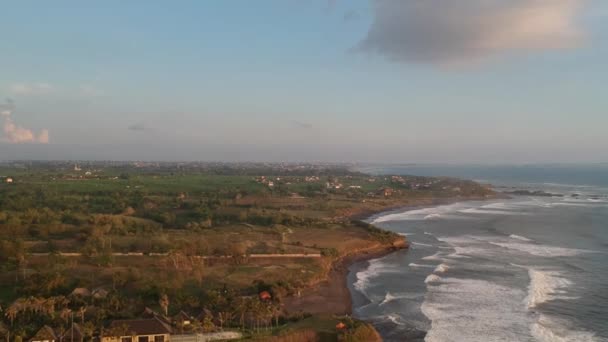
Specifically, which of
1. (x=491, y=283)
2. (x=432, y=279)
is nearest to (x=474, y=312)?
(x=491, y=283)

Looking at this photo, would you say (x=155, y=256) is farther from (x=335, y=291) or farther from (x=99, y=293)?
(x=335, y=291)

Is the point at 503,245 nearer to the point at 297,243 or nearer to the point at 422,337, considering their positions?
the point at 297,243

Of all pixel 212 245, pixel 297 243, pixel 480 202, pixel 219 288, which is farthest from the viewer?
pixel 480 202

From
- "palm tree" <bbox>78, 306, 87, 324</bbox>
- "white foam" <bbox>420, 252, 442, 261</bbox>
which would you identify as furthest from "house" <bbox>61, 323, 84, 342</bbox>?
"white foam" <bbox>420, 252, 442, 261</bbox>

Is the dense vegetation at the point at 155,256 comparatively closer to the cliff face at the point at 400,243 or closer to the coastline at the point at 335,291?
the coastline at the point at 335,291

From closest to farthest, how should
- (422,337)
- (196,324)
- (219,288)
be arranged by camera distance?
(196,324), (422,337), (219,288)

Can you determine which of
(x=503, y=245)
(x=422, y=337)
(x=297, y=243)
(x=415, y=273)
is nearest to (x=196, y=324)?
(x=422, y=337)

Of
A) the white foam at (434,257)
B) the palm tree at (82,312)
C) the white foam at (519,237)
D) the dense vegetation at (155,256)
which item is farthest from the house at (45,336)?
the white foam at (519,237)
